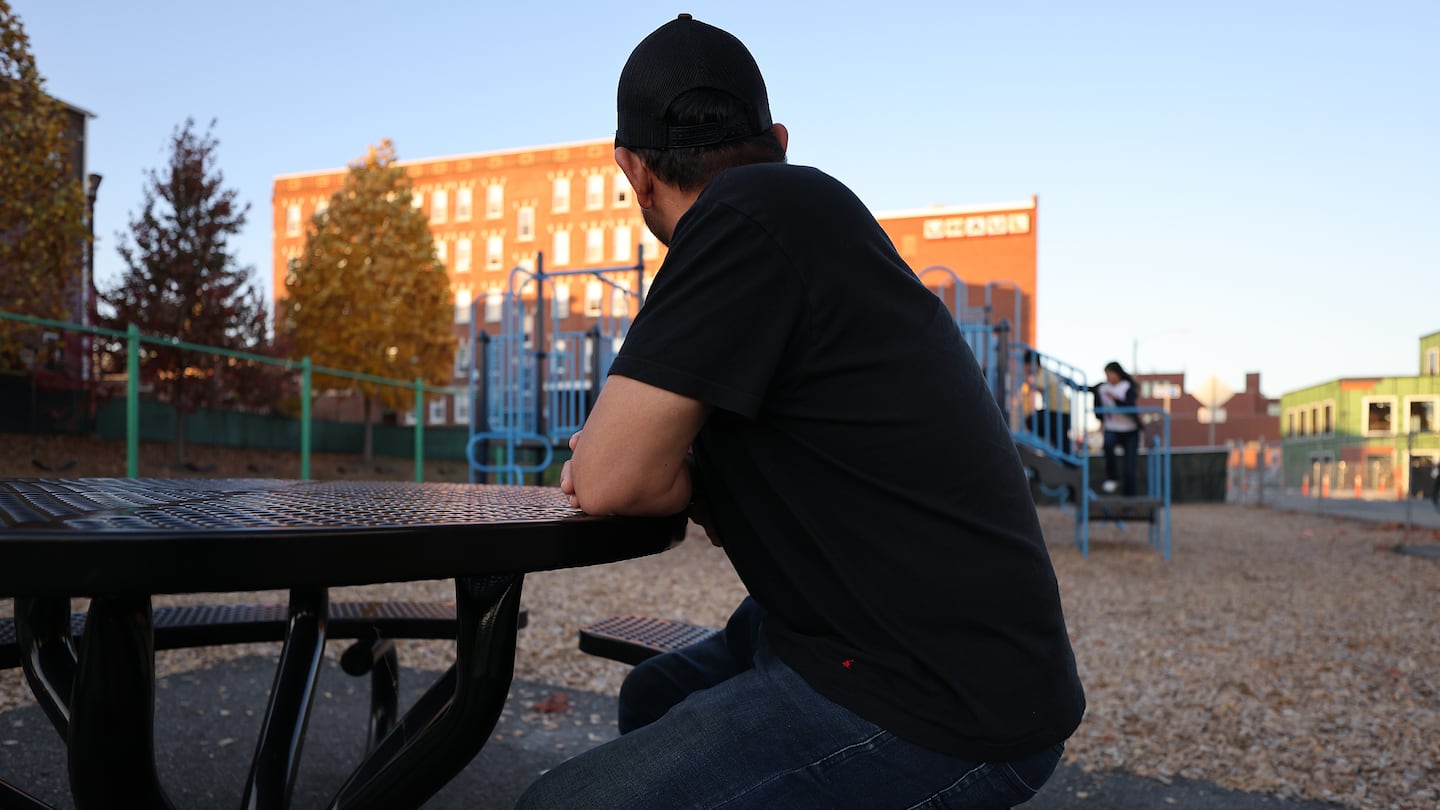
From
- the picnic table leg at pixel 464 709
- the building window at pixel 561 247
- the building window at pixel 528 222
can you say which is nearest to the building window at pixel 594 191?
the building window at pixel 561 247

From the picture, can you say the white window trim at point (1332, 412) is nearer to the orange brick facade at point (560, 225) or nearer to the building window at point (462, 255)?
the orange brick facade at point (560, 225)

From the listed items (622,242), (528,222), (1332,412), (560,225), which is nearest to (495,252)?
(528,222)

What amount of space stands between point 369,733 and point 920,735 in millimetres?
1872

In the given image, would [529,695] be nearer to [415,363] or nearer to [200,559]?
[200,559]

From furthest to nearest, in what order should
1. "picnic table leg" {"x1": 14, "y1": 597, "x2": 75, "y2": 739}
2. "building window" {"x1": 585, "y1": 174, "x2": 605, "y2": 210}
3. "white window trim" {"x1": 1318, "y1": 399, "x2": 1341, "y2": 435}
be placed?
"building window" {"x1": 585, "y1": 174, "x2": 605, "y2": 210} → "white window trim" {"x1": 1318, "y1": 399, "x2": 1341, "y2": 435} → "picnic table leg" {"x1": 14, "y1": 597, "x2": 75, "y2": 739}

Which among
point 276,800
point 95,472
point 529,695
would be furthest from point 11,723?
point 95,472

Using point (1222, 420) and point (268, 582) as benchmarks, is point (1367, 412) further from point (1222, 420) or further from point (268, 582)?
point (268, 582)

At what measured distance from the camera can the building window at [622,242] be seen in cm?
4525

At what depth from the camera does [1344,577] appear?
8.06m

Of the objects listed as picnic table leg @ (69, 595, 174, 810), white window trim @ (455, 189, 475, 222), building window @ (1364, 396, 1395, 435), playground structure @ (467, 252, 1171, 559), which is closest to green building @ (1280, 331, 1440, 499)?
building window @ (1364, 396, 1395, 435)

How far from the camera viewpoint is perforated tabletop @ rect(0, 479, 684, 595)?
2.57ft

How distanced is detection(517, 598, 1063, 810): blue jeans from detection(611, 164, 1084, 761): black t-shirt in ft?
0.10

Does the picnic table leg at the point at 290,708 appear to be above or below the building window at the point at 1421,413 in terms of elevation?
below

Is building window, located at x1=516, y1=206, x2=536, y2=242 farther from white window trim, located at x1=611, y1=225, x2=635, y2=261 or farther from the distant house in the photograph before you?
the distant house
